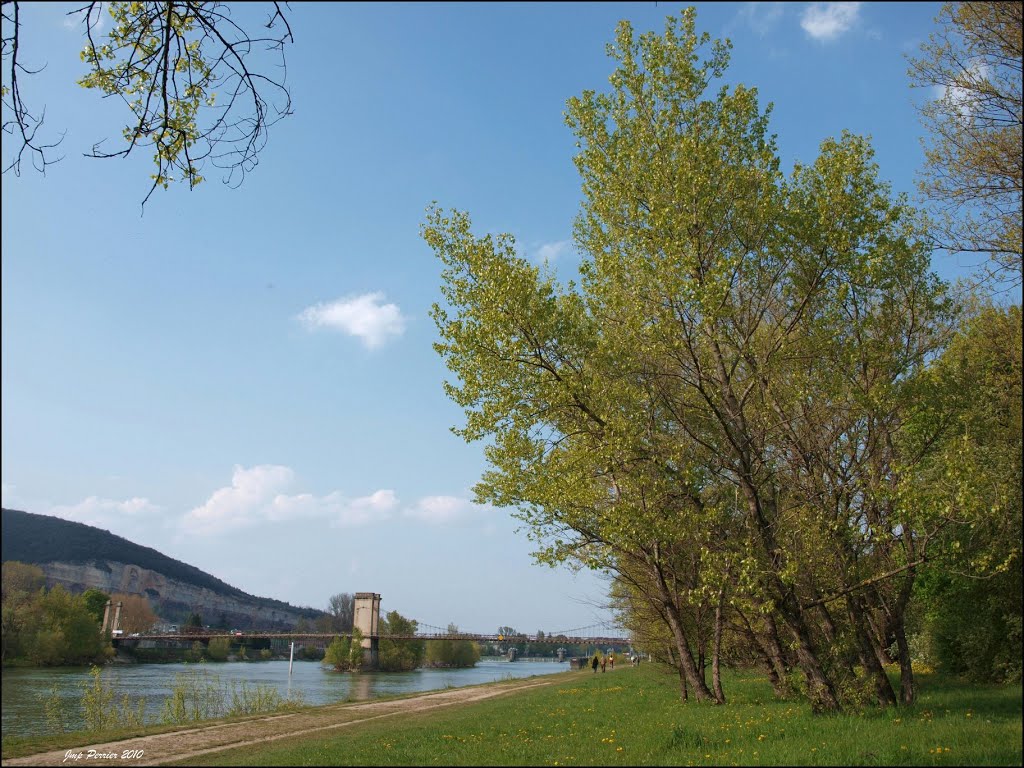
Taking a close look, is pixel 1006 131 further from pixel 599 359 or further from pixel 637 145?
pixel 599 359

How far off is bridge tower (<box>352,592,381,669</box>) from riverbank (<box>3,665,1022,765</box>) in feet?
301

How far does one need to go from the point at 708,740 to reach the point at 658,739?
30.2 inches

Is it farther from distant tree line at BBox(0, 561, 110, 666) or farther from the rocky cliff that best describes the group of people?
the rocky cliff

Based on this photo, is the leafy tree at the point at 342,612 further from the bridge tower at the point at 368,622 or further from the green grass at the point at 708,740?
the green grass at the point at 708,740

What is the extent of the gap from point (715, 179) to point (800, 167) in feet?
7.24

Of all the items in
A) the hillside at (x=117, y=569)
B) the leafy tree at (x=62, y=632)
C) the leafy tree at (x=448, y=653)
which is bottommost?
the leafy tree at (x=448, y=653)

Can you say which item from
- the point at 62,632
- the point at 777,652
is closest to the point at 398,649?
the point at 62,632

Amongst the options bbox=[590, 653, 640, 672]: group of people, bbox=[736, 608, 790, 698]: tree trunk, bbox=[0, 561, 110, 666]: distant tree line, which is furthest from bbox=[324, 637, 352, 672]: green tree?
bbox=[736, 608, 790, 698]: tree trunk

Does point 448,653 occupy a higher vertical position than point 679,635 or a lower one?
lower

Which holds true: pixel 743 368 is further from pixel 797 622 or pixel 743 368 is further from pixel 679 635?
pixel 679 635

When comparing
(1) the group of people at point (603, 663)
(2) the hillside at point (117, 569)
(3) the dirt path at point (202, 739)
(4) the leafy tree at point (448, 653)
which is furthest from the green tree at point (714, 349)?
(4) the leafy tree at point (448, 653)

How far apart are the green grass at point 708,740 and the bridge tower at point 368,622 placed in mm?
94429

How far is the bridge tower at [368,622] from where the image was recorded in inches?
4058

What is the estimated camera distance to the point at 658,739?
11.0 m
